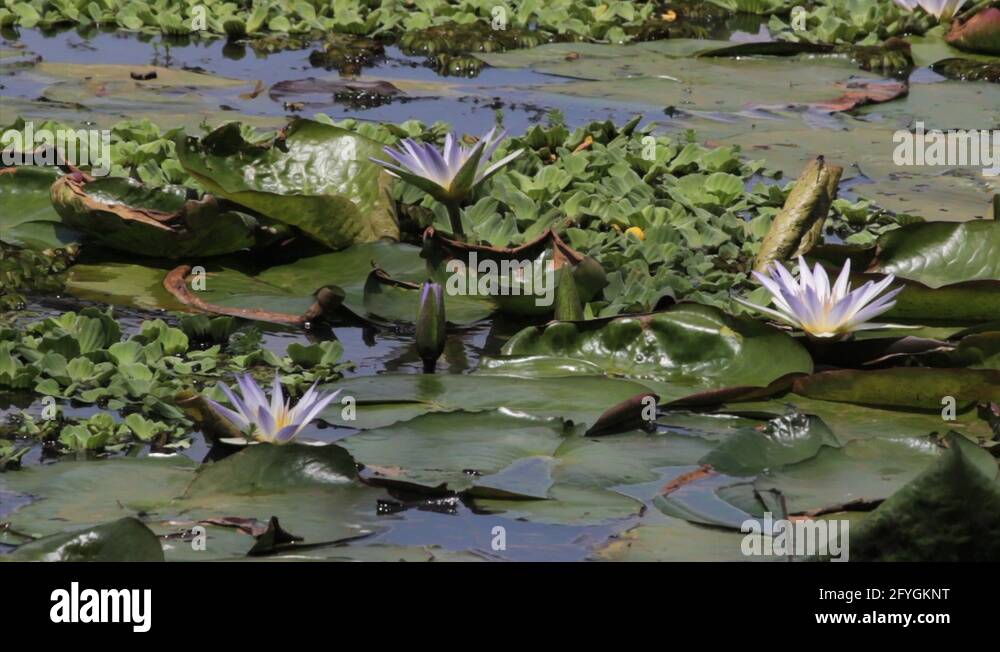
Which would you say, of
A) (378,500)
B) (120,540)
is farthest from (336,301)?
(120,540)

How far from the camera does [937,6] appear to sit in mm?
7270

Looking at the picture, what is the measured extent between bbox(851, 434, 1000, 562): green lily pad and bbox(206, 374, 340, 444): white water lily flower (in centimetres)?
101

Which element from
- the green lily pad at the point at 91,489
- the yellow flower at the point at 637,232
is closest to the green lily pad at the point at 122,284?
the green lily pad at the point at 91,489

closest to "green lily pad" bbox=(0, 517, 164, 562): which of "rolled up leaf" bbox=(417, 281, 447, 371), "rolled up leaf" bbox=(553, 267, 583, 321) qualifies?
"rolled up leaf" bbox=(417, 281, 447, 371)

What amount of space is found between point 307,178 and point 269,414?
1638 mm

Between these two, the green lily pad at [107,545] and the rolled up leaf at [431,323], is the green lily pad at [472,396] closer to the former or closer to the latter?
the rolled up leaf at [431,323]

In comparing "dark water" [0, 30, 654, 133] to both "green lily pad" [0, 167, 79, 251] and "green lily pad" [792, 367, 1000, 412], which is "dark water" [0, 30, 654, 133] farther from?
"green lily pad" [792, 367, 1000, 412]

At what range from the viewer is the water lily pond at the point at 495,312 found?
8.33ft

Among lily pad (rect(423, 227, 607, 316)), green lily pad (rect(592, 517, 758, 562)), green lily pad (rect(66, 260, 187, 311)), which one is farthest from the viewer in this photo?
green lily pad (rect(66, 260, 187, 311))

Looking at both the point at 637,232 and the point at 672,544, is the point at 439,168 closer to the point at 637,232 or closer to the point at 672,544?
the point at 637,232

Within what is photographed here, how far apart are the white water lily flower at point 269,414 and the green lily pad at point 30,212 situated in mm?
1490

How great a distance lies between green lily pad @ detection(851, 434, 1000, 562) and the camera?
220 cm
